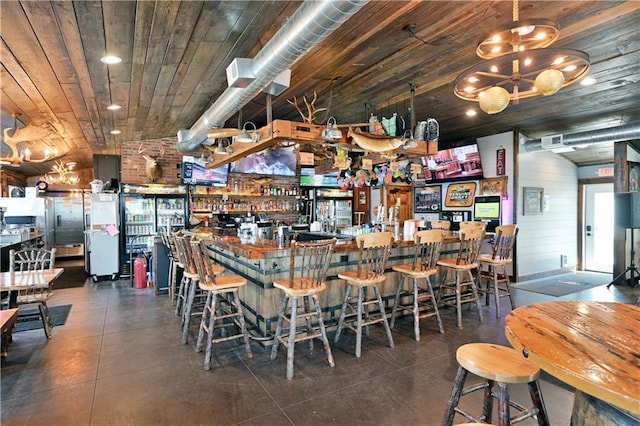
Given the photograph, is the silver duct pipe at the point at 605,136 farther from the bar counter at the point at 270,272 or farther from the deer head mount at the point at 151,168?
the deer head mount at the point at 151,168

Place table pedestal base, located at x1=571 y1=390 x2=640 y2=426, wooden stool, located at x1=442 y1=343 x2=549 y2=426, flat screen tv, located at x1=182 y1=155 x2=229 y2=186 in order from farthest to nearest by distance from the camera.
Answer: flat screen tv, located at x1=182 y1=155 x2=229 y2=186 < wooden stool, located at x1=442 y1=343 x2=549 y2=426 < table pedestal base, located at x1=571 y1=390 x2=640 y2=426

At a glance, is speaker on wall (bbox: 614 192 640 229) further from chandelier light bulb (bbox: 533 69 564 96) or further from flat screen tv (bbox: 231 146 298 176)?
flat screen tv (bbox: 231 146 298 176)

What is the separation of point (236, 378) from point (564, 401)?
8.54 ft

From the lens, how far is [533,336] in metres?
1.55

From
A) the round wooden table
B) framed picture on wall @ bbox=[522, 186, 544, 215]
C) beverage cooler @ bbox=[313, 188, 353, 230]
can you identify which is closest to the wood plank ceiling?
framed picture on wall @ bbox=[522, 186, 544, 215]

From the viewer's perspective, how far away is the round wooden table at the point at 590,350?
1.16 meters

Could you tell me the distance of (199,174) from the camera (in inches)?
309

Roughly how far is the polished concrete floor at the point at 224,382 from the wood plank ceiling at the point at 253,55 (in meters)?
2.86

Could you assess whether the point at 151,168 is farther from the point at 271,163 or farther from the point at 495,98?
the point at 495,98

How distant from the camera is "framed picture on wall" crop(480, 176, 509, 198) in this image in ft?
23.7

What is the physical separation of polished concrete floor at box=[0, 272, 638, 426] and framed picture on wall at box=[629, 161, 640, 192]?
5.09m

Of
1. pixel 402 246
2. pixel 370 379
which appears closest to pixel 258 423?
pixel 370 379

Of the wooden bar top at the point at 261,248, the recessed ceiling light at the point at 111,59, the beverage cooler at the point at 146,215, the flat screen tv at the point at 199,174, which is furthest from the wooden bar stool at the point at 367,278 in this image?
the flat screen tv at the point at 199,174

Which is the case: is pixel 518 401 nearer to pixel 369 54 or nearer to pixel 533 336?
pixel 533 336
